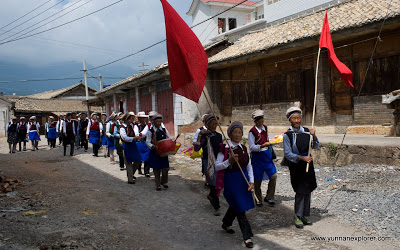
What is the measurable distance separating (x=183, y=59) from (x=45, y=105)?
41.0 meters

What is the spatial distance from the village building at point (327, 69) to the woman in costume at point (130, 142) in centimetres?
614

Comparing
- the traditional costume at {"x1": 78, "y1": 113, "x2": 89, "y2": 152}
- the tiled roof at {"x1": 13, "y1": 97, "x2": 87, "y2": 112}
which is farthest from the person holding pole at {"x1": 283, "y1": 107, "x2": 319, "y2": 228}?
the tiled roof at {"x1": 13, "y1": 97, "x2": 87, "y2": 112}

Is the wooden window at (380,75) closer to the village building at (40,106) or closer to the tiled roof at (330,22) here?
the tiled roof at (330,22)

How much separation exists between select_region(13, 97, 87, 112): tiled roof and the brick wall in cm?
3545

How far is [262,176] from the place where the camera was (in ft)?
18.2

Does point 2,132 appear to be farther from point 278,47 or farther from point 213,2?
point 278,47

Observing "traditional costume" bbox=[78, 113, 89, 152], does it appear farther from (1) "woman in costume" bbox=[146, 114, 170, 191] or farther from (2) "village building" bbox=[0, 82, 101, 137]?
(2) "village building" bbox=[0, 82, 101, 137]

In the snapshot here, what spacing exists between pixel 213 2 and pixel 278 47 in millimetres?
28104

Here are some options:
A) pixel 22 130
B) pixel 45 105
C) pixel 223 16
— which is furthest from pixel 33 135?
pixel 223 16

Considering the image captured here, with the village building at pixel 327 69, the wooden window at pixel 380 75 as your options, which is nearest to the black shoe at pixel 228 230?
the village building at pixel 327 69

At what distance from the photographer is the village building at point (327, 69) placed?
32.2 ft

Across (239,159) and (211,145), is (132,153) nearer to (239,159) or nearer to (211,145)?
(211,145)

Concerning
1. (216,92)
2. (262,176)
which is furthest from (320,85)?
(262,176)

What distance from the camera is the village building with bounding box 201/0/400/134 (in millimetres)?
9805
